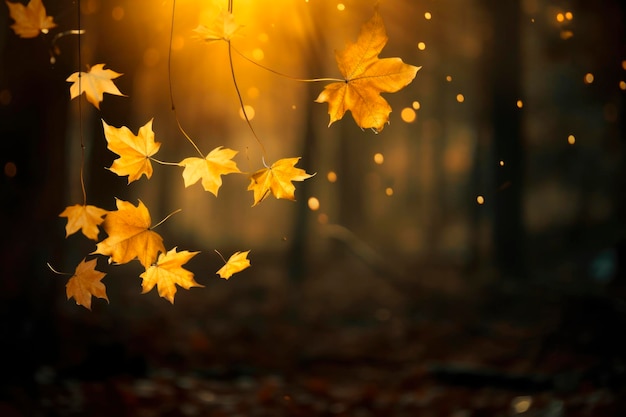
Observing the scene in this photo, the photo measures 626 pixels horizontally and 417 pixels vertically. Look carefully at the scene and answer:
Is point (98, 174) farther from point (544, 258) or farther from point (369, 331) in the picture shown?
point (544, 258)

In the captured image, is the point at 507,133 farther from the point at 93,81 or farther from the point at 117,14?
the point at 93,81

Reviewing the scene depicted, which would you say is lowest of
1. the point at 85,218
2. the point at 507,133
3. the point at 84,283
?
the point at 84,283

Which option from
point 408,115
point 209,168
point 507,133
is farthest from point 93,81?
point 408,115

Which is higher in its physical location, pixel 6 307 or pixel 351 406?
pixel 6 307

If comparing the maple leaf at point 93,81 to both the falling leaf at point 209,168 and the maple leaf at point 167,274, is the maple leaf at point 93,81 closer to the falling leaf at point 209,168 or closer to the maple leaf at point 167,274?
the falling leaf at point 209,168

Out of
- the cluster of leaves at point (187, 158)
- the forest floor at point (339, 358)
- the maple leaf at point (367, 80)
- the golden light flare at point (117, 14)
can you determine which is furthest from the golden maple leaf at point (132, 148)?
the golden light flare at point (117, 14)

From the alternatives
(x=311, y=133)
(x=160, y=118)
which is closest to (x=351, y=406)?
(x=311, y=133)

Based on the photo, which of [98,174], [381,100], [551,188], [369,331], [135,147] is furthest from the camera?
[551,188]
